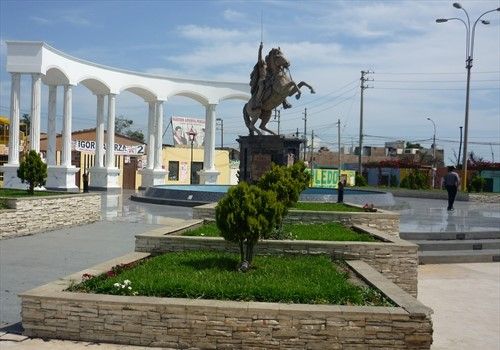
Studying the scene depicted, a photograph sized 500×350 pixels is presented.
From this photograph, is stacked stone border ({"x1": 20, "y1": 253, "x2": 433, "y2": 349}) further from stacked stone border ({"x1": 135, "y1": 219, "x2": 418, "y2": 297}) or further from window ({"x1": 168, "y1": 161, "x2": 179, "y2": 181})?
window ({"x1": 168, "y1": 161, "x2": 179, "y2": 181})

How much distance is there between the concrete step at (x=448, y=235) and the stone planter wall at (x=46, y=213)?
8431 millimetres

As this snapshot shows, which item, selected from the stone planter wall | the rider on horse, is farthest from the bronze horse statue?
the stone planter wall

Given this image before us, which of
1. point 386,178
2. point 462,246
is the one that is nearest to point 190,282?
point 462,246

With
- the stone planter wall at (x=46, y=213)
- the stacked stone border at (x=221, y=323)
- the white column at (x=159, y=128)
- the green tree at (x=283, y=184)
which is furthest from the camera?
the white column at (x=159, y=128)

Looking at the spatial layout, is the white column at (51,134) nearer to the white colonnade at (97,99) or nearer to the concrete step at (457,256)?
the white colonnade at (97,99)

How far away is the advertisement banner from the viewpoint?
37.3 metres

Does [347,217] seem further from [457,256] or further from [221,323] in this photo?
[221,323]

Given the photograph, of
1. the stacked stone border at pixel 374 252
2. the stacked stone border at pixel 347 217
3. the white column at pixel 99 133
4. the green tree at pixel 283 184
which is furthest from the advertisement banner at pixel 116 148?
the stacked stone border at pixel 374 252

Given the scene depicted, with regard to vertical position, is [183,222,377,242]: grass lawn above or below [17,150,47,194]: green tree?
below

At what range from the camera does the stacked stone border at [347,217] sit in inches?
487

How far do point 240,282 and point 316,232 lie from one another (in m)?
4.38

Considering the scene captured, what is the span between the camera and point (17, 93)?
2527cm

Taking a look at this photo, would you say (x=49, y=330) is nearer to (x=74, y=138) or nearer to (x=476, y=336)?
(x=476, y=336)

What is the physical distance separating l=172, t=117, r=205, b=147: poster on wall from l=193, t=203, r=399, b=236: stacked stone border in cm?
4050
